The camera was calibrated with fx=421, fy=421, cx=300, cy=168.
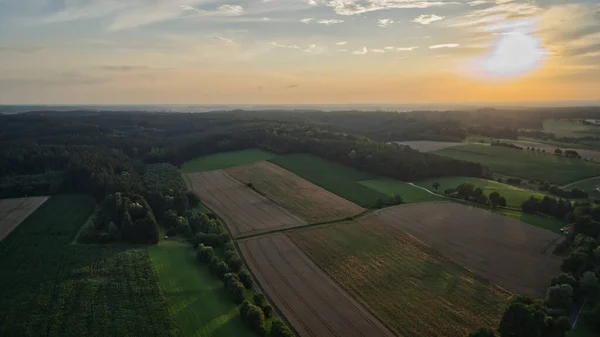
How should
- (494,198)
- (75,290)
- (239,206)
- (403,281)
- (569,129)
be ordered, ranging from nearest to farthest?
(75,290) → (403,281) → (494,198) → (239,206) → (569,129)

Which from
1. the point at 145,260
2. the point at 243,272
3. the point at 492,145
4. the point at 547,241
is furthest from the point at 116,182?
the point at 492,145

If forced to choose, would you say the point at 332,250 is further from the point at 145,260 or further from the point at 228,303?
the point at 145,260

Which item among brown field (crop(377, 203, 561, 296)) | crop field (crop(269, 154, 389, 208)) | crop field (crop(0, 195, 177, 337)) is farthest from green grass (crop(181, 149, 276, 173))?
brown field (crop(377, 203, 561, 296))

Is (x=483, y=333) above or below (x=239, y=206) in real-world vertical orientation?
above

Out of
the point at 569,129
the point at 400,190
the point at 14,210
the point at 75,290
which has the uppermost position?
the point at 569,129

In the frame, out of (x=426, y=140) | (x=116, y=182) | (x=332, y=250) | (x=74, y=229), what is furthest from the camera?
(x=426, y=140)

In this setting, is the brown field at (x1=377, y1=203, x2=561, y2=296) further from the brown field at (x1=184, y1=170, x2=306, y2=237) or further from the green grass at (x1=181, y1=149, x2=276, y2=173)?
the green grass at (x1=181, y1=149, x2=276, y2=173)

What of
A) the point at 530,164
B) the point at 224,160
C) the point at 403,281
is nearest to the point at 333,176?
the point at 224,160

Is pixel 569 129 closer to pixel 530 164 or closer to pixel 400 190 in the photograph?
pixel 530 164
